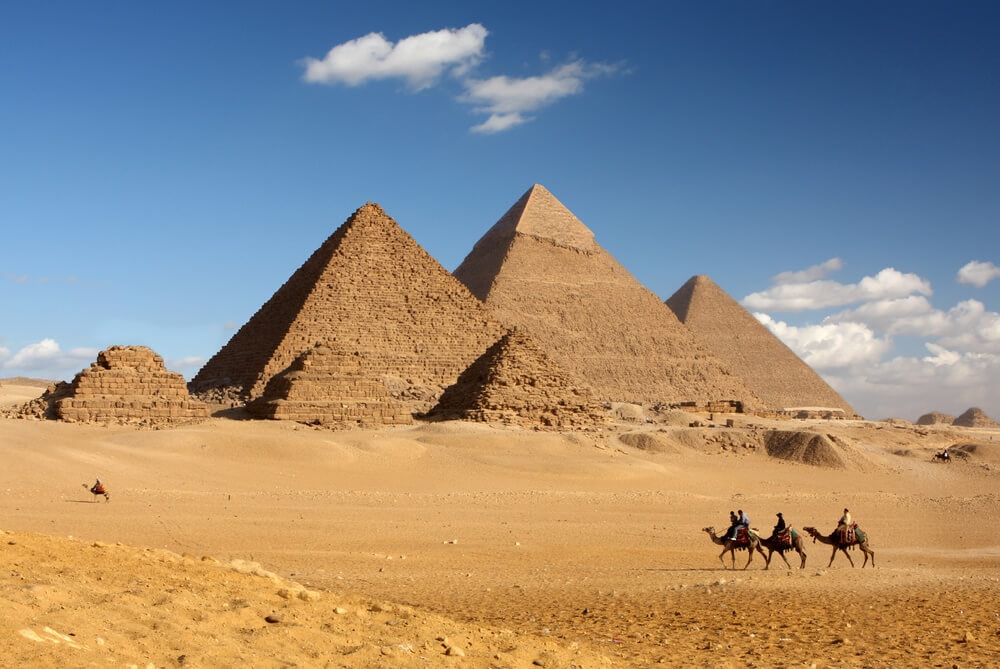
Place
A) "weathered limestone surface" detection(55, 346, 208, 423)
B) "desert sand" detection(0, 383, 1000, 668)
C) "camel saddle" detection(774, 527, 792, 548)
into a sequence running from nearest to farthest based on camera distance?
"desert sand" detection(0, 383, 1000, 668)
"camel saddle" detection(774, 527, 792, 548)
"weathered limestone surface" detection(55, 346, 208, 423)

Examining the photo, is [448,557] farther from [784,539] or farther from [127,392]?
[127,392]

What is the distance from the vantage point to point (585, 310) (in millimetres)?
62688

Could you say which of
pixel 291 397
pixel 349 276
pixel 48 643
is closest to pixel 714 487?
pixel 291 397

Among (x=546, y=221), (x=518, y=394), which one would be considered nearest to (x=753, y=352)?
(x=546, y=221)

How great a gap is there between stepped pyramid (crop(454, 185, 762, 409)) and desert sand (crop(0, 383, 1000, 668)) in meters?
33.4

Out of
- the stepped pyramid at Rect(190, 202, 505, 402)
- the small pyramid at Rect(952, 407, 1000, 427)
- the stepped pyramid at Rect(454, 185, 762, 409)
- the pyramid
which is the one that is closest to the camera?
the stepped pyramid at Rect(190, 202, 505, 402)

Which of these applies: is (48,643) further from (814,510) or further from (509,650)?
(814,510)

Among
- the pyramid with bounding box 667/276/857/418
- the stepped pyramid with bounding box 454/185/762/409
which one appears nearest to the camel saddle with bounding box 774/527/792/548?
the stepped pyramid with bounding box 454/185/762/409

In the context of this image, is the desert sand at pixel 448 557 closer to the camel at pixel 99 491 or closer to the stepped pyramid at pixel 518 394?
the camel at pixel 99 491

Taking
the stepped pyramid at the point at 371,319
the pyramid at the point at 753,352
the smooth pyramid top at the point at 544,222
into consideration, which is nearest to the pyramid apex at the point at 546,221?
the smooth pyramid top at the point at 544,222

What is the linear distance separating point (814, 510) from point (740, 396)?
44633mm

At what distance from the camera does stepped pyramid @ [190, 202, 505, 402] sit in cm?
3738

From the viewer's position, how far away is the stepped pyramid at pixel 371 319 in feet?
123

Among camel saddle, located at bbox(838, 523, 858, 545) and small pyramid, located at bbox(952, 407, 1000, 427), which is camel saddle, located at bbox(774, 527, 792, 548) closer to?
camel saddle, located at bbox(838, 523, 858, 545)
